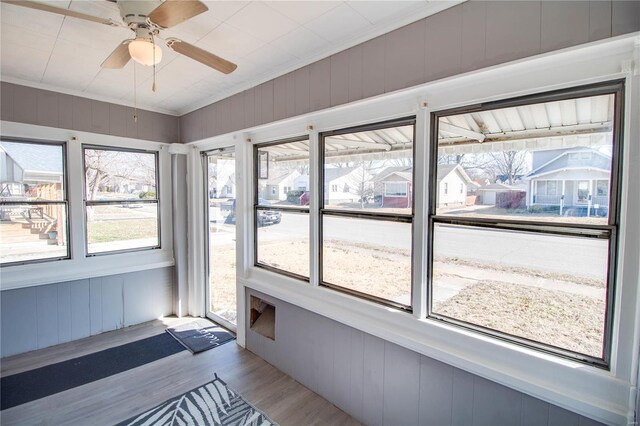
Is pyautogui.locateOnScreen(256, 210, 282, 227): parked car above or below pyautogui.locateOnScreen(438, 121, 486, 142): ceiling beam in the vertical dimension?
below

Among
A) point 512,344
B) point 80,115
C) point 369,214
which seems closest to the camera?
point 512,344

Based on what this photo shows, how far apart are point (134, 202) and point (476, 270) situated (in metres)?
3.82

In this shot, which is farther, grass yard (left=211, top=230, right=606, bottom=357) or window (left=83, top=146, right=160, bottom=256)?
window (left=83, top=146, right=160, bottom=256)

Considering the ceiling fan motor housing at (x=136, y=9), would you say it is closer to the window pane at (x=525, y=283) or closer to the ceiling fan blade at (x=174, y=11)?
the ceiling fan blade at (x=174, y=11)

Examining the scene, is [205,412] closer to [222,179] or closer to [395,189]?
[395,189]

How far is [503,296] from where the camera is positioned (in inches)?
66.2

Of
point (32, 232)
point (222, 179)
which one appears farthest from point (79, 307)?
point (222, 179)

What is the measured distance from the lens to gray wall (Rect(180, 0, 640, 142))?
129 cm

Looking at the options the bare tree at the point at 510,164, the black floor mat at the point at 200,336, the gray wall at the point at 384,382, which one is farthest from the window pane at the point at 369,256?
the black floor mat at the point at 200,336

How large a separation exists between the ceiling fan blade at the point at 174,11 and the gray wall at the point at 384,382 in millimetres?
2136

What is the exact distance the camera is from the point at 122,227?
3.70 metres

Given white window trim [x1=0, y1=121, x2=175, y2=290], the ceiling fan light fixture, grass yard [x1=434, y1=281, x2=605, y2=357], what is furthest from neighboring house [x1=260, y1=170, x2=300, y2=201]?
white window trim [x1=0, y1=121, x2=175, y2=290]

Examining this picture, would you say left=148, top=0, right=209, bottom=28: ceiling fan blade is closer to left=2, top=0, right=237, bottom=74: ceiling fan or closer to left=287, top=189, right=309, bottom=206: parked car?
left=2, top=0, right=237, bottom=74: ceiling fan

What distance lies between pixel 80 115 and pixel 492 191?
157 inches
